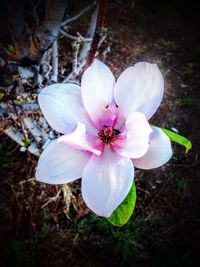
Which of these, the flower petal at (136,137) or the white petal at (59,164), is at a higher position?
the flower petal at (136,137)

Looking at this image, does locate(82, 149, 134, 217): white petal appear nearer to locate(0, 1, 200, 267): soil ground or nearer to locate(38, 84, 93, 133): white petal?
locate(38, 84, 93, 133): white petal

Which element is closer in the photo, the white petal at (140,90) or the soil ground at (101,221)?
the white petal at (140,90)

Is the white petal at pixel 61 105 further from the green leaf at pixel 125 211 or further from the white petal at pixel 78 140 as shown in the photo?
the green leaf at pixel 125 211

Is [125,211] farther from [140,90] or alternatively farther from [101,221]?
[101,221]

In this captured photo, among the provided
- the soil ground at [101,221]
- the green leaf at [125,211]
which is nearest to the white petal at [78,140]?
the green leaf at [125,211]

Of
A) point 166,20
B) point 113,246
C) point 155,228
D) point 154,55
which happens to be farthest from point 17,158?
point 166,20

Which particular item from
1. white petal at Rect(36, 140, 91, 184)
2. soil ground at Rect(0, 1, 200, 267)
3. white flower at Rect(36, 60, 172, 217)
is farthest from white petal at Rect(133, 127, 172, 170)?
soil ground at Rect(0, 1, 200, 267)

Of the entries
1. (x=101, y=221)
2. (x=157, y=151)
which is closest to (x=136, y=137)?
(x=157, y=151)

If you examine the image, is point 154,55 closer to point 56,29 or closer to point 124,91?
point 56,29
